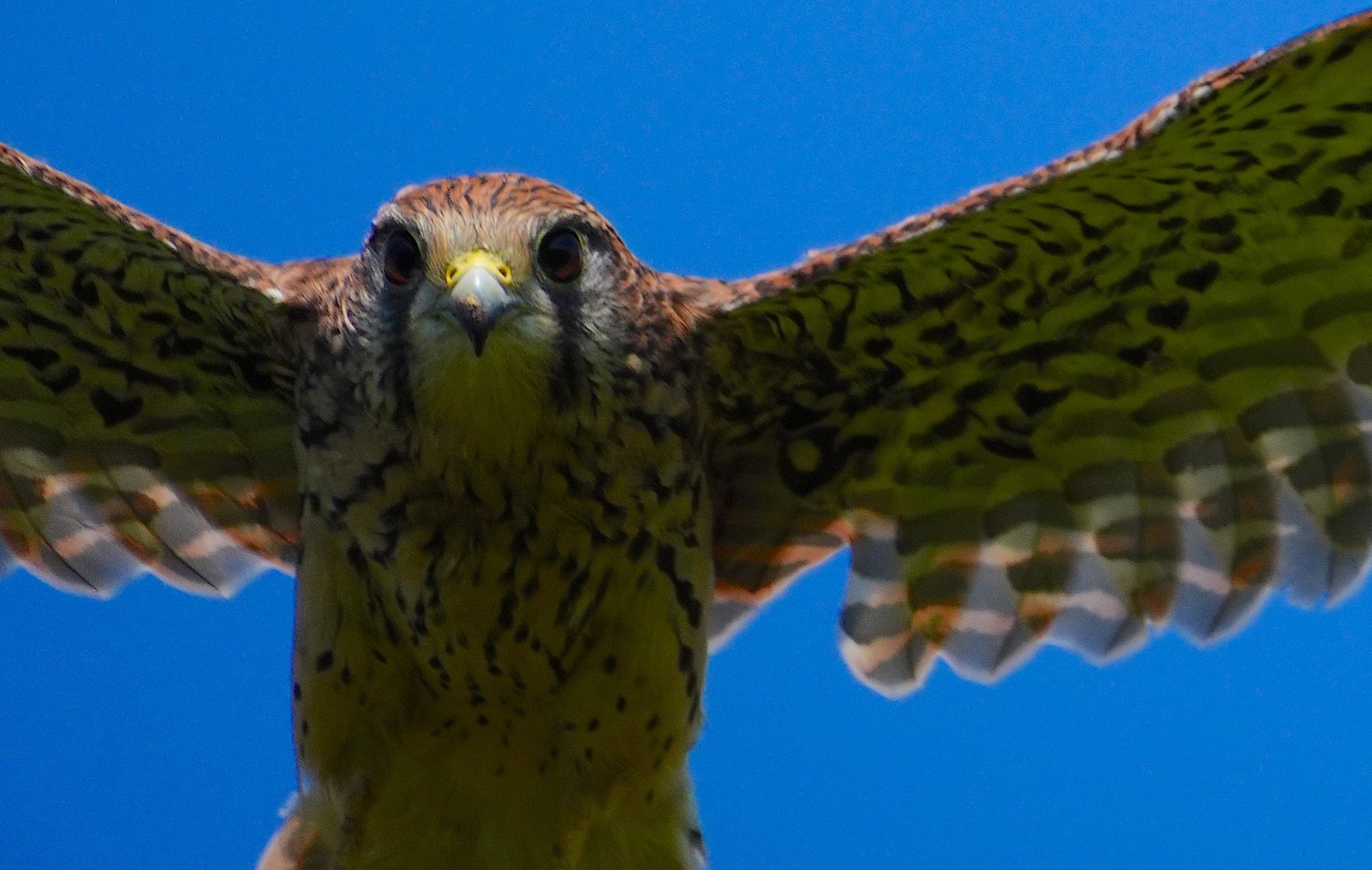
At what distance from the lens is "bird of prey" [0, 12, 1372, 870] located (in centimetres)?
271

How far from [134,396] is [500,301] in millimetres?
1107

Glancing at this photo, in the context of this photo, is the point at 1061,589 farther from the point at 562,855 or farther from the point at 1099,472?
the point at 562,855

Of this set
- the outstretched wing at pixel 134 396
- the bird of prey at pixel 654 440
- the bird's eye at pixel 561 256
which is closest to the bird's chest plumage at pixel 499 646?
the bird of prey at pixel 654 440

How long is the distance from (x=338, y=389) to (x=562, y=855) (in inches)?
34.2

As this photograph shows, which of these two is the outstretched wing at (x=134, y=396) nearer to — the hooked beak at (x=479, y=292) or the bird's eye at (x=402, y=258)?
the bird's eye at (x=402, y=258)

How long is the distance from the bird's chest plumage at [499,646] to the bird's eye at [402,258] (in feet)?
0.87


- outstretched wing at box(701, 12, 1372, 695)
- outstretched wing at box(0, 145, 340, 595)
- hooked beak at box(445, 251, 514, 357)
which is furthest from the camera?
outstretched wing at box(0, 145, 340, 595)

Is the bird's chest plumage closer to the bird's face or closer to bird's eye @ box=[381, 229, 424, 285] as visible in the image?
the bird's face

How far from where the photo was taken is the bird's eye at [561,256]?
2688 mm

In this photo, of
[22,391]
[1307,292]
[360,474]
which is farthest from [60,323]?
[1307,292]

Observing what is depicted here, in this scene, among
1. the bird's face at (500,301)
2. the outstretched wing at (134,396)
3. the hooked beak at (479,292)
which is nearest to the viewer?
the hooked beak at (479,292)

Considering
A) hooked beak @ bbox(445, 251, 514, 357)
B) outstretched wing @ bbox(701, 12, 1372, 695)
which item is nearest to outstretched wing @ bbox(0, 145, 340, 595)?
hooked beak @ bbox(445, 251, 514, 357)

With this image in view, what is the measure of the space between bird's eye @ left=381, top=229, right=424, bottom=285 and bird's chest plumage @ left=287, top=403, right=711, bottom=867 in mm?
264

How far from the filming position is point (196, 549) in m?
3.54
